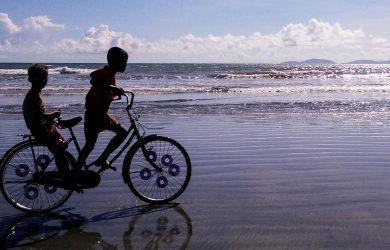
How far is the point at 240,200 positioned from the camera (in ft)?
18.6

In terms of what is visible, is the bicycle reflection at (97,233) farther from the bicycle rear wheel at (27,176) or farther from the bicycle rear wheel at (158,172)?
the bicycle rear wheel at (158,172)

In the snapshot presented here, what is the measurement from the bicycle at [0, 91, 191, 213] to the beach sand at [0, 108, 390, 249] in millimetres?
175

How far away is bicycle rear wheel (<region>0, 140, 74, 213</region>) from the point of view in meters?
5.26

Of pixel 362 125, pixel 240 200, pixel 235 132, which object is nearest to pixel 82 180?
pixel 240 200

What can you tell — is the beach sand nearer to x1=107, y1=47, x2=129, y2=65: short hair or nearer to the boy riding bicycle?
the boy riding bicycle

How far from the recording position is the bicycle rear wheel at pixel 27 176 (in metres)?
5.26

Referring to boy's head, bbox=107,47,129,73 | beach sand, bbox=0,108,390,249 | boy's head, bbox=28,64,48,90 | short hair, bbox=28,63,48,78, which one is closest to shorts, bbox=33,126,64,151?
boy's head, bbox=28,64,48,90

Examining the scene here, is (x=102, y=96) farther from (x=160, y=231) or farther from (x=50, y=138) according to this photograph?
(x=160, y=231)

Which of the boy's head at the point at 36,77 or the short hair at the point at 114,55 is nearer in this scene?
the boy's head at the point at 36,77

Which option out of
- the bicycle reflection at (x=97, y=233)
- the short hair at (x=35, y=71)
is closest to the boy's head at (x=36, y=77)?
the short hair at (x=35, y=71)

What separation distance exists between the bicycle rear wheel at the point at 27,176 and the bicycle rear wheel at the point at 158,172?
2.51 feet

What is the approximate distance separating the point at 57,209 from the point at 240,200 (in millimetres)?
2092

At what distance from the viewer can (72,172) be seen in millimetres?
5438

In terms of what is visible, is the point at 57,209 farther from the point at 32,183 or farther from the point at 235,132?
the point at 235,132
